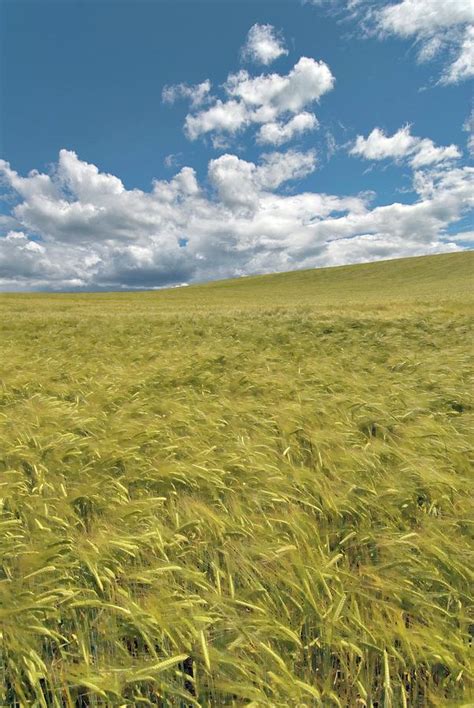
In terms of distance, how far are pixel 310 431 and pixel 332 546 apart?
4.86ft

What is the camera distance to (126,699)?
4.67 feet

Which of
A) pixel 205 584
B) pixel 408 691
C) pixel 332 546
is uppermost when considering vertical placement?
pixel 205 584

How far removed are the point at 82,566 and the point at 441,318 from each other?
17998mm

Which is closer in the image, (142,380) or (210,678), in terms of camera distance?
(210,678)

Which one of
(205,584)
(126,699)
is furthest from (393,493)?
(126,699)

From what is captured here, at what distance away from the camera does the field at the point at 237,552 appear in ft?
4.94

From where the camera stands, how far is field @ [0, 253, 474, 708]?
1.50 metres

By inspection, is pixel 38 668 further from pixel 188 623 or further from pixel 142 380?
pixel 142 380

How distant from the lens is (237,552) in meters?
2.04

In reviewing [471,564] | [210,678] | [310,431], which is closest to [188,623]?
[210,678]

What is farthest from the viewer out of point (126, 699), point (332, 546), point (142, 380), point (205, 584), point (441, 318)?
point (441, 318)

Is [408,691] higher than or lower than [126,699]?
lower

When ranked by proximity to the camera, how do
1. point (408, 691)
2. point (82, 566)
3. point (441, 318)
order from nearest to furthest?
point (408, 691) → point (82, 566) → point (441, 318)

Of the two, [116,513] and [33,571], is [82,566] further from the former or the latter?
[116,513]
